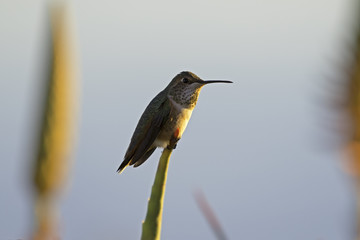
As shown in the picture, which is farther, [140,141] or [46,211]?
[140,141]

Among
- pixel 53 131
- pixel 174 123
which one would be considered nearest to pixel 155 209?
pixel 53 131

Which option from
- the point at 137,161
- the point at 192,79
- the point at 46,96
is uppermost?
the point at 46,96

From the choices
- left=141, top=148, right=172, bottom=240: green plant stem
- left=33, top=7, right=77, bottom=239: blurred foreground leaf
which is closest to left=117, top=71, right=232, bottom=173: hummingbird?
left=141, top=148, right=172, bottom=240: green plant stem

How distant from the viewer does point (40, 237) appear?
Result: 1168 mm

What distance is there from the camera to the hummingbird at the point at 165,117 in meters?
6.10

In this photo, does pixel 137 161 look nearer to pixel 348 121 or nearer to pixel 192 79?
pixel 192 79

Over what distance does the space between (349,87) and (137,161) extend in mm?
5019

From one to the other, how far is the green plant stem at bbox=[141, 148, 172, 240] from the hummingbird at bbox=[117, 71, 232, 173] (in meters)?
3.04

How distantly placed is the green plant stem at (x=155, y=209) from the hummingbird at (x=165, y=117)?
9.99ft

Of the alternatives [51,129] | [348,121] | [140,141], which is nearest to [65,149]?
[51,129]

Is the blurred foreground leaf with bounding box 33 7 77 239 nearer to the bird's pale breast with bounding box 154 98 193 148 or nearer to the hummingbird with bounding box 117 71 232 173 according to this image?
the hummingbird with bounding box 117 71 232 173

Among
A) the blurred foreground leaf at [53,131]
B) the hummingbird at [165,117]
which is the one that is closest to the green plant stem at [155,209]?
the blurred foreground leaf at [53,131]

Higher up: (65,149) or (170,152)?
(65,149)

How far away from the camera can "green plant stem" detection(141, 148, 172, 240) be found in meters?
2.45
